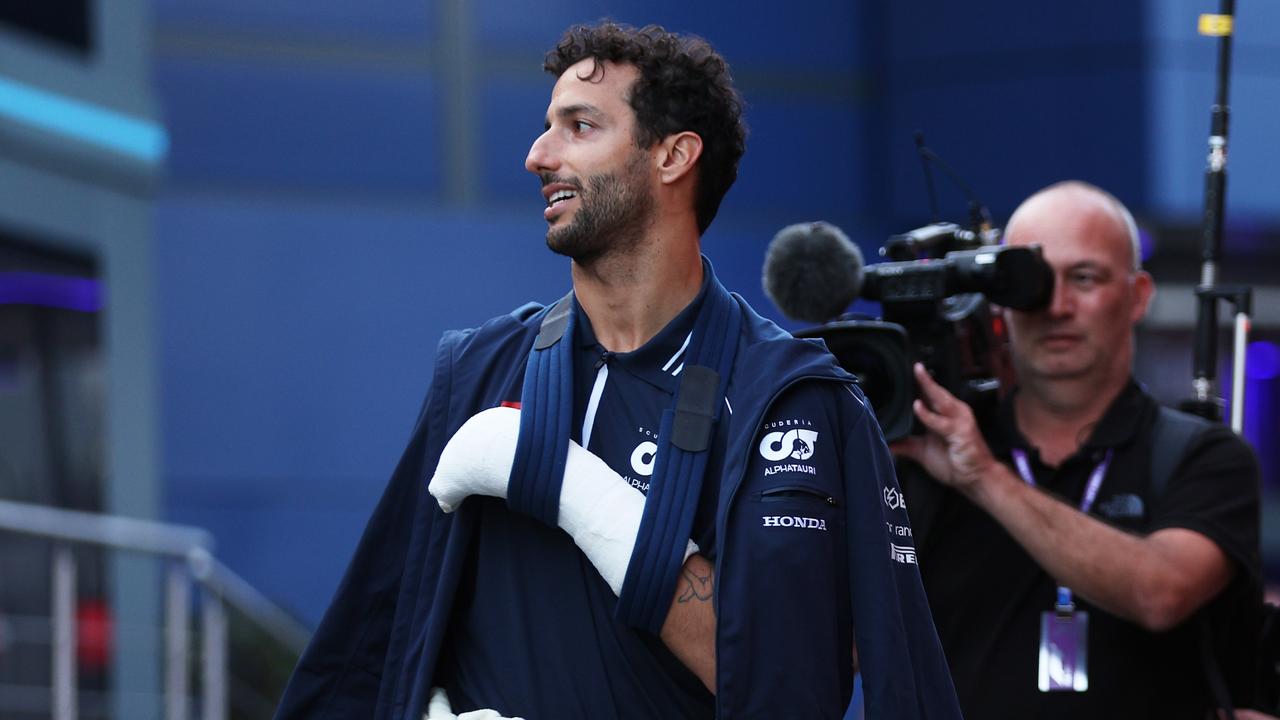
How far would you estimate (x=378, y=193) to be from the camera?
963 centimetres

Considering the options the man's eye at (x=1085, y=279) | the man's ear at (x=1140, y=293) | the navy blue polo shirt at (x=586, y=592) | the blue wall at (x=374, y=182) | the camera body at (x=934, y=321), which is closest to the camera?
the navy blue polo shirt at (x=586, y=592)

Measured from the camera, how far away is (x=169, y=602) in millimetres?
6676

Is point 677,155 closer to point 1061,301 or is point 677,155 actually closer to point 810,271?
point 810,271

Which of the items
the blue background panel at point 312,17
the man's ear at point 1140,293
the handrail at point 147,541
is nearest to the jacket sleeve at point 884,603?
the man's ear at point 1140,293

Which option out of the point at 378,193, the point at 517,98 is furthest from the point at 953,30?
the point at 378,193

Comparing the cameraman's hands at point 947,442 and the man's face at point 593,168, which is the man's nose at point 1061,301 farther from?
the man's face at point 593,168

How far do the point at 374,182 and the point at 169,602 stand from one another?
142 inches

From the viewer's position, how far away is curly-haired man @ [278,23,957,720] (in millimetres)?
2283

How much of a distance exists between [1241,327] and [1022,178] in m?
5.86

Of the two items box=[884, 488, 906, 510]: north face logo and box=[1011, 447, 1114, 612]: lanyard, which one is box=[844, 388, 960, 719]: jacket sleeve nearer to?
box=[884, 488, 906, 510]: north face logo

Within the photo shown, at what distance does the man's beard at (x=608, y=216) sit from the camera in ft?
8.19

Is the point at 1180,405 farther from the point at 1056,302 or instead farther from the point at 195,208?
the point at 195,208

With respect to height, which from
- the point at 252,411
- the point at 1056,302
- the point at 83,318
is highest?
the point at 1056,302

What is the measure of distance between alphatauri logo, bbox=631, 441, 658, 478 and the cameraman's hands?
1.02m
